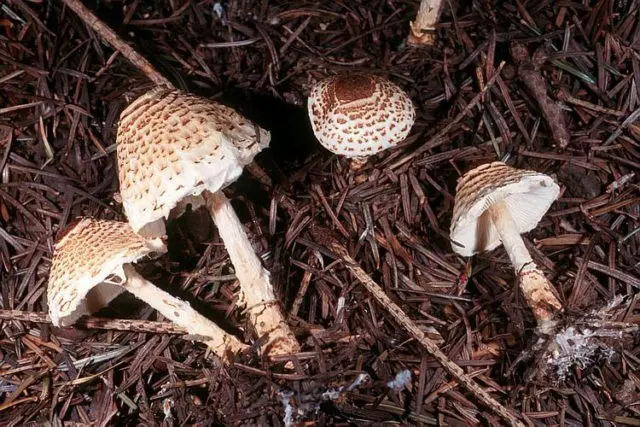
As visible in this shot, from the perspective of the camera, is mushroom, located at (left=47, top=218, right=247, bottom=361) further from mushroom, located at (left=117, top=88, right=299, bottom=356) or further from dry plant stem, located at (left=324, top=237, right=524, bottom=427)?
dry plant stem, located at (left=324, top=237, right=524, bottom=427)

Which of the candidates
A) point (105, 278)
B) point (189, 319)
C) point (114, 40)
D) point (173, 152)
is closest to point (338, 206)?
point (189, 319)

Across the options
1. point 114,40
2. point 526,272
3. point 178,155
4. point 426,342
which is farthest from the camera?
point 114,40

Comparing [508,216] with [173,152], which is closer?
[173,152]

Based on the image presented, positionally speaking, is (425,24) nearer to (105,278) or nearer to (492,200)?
(492,200)

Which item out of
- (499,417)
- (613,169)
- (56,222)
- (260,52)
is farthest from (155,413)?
(613,169)

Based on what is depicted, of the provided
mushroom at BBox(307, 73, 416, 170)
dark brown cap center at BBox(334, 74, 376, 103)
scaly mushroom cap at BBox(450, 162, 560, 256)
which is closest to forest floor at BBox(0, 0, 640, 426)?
scaly mushroom cap at BBox(450, 162, 560, 256)

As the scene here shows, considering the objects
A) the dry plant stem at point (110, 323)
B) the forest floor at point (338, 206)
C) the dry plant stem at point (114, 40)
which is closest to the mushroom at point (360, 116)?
the forest floor at point (338, 206)

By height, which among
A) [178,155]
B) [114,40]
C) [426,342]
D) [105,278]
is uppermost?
[114,40]
